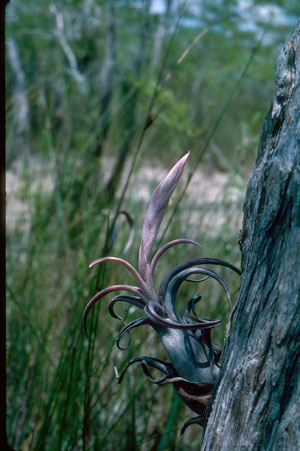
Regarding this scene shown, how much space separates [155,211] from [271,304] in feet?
0.43

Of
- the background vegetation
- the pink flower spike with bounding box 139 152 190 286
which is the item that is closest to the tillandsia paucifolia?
the pink flower spike with bounding box 139 152 190 286

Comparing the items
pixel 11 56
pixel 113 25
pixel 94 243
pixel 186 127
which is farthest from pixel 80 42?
pixel 11 56

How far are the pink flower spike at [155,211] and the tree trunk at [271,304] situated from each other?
7 centimetres

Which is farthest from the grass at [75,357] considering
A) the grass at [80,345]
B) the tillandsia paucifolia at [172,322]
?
the tillandsia paucifolia at [172,322]

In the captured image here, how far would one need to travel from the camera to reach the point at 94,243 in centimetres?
162

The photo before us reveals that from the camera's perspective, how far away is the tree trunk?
1.23ft

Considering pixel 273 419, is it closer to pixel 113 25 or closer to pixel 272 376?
pixel 272 376

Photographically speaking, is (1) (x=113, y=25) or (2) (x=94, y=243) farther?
(1) (x=113, y=25)

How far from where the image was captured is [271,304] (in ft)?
1.28

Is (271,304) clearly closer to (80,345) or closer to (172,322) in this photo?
(172,322)

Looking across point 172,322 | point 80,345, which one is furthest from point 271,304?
point 80,345

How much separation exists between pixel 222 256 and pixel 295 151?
3.83 feet

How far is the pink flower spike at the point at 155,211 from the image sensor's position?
441 mm

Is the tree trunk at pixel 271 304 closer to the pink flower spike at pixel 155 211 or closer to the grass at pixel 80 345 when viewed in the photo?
the pink flower spike at pixel 155 211
